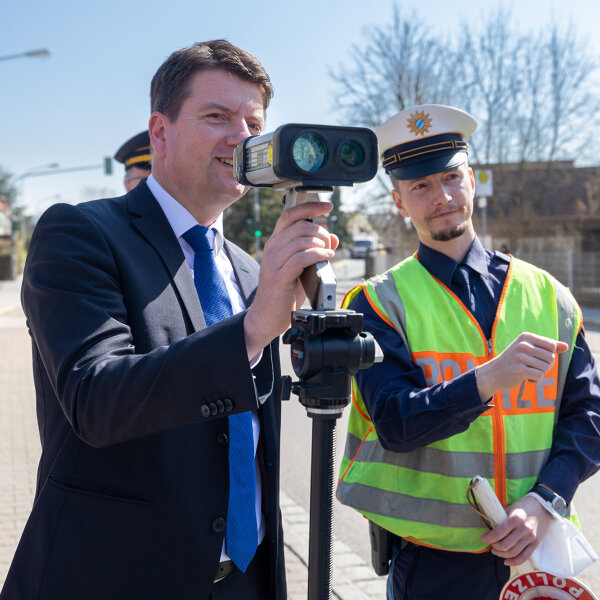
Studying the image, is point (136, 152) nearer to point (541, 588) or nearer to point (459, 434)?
point (459, 434)

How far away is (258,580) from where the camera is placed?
6.36 feet

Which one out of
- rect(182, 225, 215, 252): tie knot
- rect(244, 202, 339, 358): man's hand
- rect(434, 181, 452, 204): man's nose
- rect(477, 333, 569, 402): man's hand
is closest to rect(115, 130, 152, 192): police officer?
rect(434, 181, 452, 204): man's nose

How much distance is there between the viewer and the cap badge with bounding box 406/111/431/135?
2.46 m

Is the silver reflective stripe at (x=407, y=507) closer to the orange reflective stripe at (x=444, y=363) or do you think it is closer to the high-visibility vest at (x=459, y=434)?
the high-visibility vest at (x=459, y=434)

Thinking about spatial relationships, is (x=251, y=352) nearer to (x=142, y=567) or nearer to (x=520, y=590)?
(x=142, y=567)

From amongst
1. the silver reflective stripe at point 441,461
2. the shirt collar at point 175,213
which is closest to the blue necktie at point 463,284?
the silver reflective stripe at point 441,461

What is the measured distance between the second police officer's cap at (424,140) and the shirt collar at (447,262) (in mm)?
256

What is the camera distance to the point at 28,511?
Result: 17.5 feet

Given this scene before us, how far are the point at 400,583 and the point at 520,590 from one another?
402mm

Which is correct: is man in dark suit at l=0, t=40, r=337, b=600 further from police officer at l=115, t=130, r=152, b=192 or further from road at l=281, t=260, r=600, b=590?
road at l=281, t=260, r=600, b=590

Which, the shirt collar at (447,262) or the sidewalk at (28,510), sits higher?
the shirt collar at (447,262)

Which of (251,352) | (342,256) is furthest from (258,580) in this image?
(342,256)

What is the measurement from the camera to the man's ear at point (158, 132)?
1.93 metres

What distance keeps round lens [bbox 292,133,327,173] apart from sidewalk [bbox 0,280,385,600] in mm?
2964
